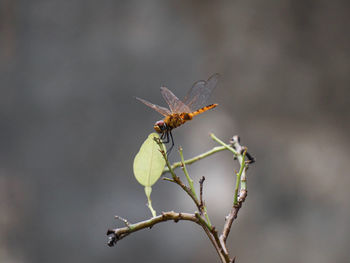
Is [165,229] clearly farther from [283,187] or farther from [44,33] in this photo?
[44,33]

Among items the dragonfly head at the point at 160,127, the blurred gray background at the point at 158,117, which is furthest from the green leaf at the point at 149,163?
the blurred gray background at the point at 158,117

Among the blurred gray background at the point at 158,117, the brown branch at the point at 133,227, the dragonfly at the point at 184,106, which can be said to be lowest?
the brown branch at the point at 133,227

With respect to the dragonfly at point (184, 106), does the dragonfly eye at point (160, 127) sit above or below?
below

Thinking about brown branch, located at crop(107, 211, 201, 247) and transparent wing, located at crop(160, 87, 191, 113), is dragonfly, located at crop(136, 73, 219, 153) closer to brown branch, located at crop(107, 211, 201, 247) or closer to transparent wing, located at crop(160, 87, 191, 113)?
transparent wing, located at crop(160, 87, 191, 113)

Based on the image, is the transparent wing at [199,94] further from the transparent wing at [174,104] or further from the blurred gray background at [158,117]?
the blurred gray background at [158,117]

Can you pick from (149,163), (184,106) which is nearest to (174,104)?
(184,106)

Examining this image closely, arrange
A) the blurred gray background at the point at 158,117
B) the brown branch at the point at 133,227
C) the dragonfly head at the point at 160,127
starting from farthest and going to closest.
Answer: the blurred gray background at the point at 158,117
the dragonfly head at the point at 160,127
the brown branch at the point at 133,227

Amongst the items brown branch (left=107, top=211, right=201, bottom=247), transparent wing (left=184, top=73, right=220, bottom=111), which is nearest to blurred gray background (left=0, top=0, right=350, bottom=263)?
transparent wing (left=184, top=73, right=220, bottom=111)
